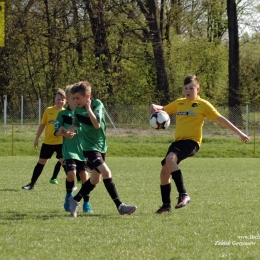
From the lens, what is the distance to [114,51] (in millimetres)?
35531

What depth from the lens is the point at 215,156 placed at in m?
25.3

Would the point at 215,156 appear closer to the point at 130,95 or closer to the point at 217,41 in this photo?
the point at 130,95

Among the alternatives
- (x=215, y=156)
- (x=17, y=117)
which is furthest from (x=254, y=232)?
(x=17, y=117)

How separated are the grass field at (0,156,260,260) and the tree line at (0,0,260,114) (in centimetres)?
2345

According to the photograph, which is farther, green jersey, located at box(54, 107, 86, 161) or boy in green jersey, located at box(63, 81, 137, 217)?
green jersey, located at box(54, 107, 86, 161)

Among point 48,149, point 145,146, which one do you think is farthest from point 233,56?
point 48,149

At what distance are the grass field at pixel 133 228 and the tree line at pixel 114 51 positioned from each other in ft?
76.9

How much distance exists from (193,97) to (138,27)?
27.6 m

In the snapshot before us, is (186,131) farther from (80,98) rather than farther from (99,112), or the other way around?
(80,98)

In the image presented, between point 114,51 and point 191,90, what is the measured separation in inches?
1096

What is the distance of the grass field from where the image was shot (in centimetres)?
548

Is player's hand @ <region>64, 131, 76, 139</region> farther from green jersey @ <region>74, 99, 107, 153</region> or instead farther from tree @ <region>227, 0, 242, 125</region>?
tree @ <region>227, 0, 242, 125</region>

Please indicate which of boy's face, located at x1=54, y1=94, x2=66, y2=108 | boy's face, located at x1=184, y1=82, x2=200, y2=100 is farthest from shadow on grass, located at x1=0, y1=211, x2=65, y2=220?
boy's face, located at x1=54, y1=94, x2=66, y2=108

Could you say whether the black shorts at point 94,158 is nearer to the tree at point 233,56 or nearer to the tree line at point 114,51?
the tree line at point 114,51
